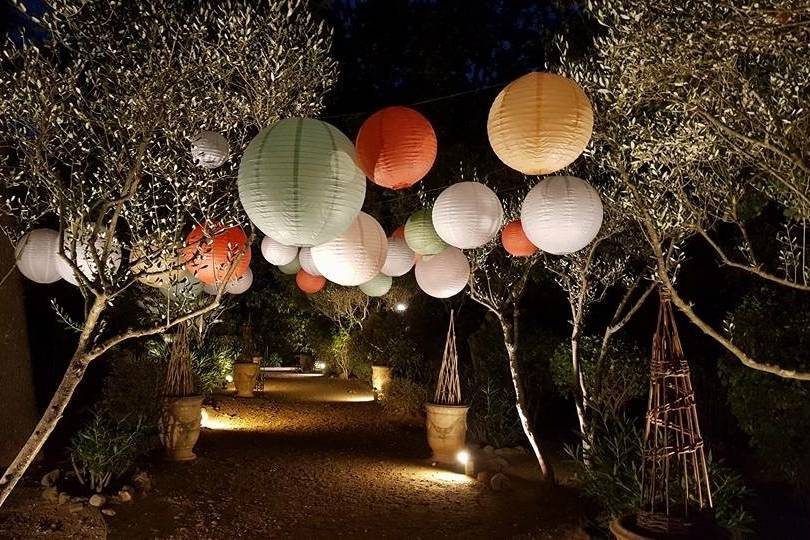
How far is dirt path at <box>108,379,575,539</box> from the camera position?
616cm

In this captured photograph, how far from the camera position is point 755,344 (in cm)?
673

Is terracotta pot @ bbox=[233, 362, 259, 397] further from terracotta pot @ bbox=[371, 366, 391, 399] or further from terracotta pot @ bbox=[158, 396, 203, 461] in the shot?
terracotta pot @ bbox=[158, 396, 203, 461]

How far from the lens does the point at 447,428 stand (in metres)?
8.89

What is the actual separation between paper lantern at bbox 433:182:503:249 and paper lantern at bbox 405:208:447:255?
92 cm

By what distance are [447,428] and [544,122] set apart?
6218 millimetres

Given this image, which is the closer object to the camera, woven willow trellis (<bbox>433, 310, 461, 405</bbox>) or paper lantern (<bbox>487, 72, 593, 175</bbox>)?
paper lantern (<bbox>487, 72, 593, 175</bbox>)

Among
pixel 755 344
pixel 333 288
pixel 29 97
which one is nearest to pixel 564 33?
pixel 755 344

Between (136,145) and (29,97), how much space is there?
968 mm

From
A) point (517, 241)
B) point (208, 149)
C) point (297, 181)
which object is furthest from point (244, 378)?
point (297, 181)

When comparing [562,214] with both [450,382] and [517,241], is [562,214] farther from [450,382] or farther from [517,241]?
[450,382]

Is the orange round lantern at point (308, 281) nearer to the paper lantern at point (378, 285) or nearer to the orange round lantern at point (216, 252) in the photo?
the paper lantern at point (378, 285)

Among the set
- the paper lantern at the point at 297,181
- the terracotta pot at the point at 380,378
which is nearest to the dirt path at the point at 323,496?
the terracotta pot at the point at 380,378

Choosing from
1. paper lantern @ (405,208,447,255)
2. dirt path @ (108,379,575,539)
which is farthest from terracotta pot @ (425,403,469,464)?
paper lantern @ (405,208,447,255)

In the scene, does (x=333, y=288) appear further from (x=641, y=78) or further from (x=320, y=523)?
(x=641, y=78)
